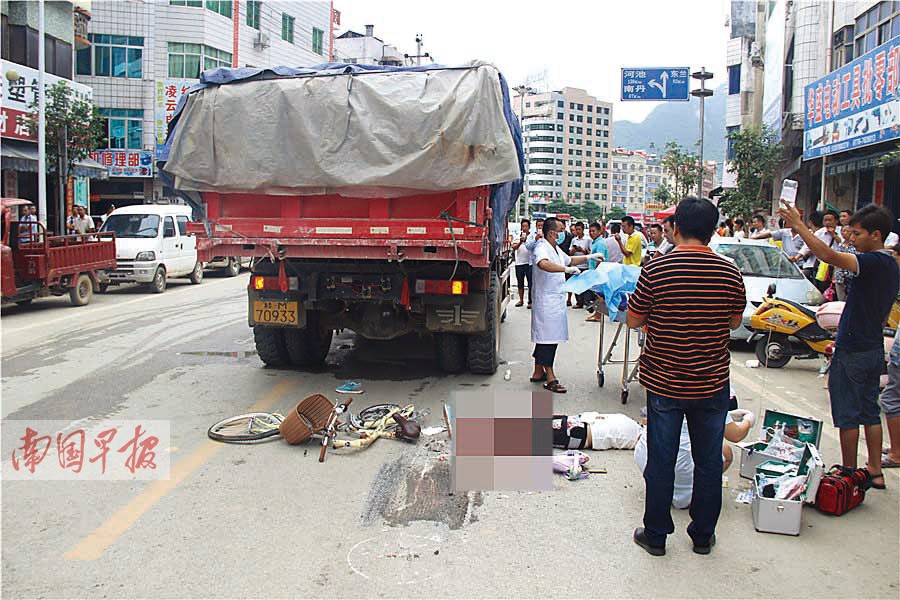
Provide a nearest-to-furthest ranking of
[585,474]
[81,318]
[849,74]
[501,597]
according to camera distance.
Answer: [501,597] < [585,474] < [81,318] < [849,74]

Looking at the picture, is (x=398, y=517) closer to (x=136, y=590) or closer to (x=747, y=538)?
(x=136, y=590)

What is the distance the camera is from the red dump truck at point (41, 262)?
13070mm

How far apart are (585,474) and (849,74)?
14504 mm

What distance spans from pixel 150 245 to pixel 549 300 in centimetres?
1244

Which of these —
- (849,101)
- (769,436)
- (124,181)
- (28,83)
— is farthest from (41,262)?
(124,181)

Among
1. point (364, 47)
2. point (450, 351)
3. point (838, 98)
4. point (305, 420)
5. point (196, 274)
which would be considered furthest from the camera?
point (364, 47)

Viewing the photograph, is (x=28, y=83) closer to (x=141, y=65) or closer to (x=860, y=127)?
(x=141, y=65)

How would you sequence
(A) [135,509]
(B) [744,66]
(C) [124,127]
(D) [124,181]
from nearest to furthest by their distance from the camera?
(A) [135,509]
(C) [124,127]
(D) [124,181]
(B) [744,66]

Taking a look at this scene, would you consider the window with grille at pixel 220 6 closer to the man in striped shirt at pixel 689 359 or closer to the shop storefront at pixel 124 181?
the shop storefront at pixel 124 181

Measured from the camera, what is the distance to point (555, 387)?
773 centimetres

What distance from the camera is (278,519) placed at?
14.5 feet

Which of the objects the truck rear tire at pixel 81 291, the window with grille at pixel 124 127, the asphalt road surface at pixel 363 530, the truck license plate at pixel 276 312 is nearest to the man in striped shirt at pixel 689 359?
the asphalt road surface at pixel 363 530

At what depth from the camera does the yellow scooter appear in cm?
913

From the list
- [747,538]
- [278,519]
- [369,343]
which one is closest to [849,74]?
[369,343]
